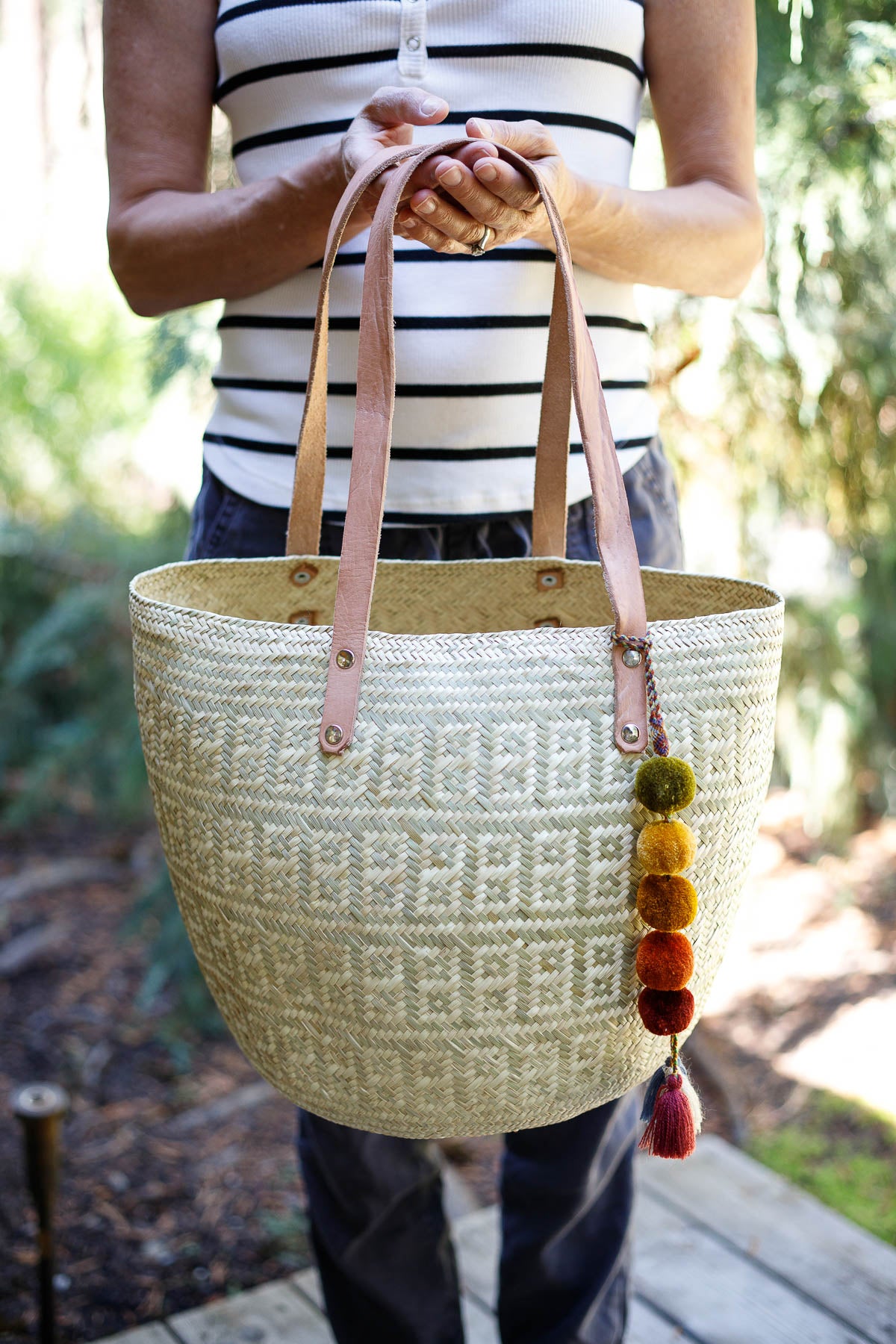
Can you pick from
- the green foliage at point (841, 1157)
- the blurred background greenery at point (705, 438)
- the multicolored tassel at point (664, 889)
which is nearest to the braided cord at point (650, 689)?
the multicolored tassel at point (664, 889)

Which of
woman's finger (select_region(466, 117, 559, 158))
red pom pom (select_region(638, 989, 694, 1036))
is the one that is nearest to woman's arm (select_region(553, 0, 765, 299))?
woman's finger (select_region(466, 117, 559, 158))

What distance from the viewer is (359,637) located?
716 mm

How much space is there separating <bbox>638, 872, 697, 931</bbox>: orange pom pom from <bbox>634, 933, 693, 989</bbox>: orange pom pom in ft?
0.04

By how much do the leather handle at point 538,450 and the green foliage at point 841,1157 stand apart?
137 centimetres

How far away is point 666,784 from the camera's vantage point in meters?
0.71

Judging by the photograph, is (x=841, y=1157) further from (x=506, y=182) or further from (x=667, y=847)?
(x=506, y=182)

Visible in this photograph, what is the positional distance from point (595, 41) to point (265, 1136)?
5.58 feet

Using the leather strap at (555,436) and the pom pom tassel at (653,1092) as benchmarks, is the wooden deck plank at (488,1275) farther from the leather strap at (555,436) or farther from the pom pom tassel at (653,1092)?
the leather strap at (555,436)

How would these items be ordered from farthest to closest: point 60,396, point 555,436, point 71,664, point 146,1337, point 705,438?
1. point 60,396
2. point 71,664
3. point 705,438
4. point 146,1337
5. point 555,436

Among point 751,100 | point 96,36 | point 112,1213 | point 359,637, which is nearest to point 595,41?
point 751,100

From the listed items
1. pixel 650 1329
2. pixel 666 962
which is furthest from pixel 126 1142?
pixel 666 962

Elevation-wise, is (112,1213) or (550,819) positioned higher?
(550,819)

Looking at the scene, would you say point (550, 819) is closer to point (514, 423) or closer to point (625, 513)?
point (625, 513)

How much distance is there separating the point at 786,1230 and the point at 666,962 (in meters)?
0.96
